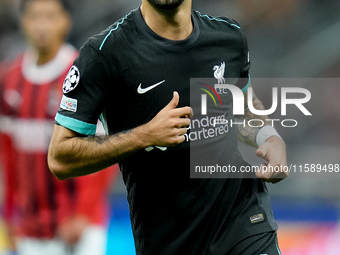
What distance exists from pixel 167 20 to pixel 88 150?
0.73m

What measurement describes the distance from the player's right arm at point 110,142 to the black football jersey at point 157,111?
7cm

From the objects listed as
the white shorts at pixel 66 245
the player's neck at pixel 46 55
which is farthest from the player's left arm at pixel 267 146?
the player's neck at pixel 46 55

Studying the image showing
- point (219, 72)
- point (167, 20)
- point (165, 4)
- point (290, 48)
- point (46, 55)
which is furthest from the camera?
point (290, 48)

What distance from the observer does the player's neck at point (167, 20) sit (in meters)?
3.13

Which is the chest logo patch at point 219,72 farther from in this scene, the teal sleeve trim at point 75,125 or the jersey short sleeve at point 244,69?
the teal sleeve trim at point 75,125

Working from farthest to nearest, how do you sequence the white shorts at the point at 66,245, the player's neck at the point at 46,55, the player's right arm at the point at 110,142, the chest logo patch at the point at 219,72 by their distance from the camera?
the player's neck at the point at 46,55 < the white shorts at the point at 66,245 < the chest logo patch at the point at 219,72 < the player's right arm at the point at 110,142

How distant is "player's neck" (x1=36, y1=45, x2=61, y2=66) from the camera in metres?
5.92

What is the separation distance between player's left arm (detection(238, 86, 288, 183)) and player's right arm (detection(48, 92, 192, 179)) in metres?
0.48

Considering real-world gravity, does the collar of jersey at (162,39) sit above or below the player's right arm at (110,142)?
above

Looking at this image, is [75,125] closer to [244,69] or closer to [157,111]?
[157,111]

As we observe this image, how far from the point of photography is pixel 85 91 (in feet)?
9.66

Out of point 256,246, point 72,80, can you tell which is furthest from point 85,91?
point 256,246

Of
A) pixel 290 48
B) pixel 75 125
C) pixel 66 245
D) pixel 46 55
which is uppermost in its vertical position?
pixel 290 48

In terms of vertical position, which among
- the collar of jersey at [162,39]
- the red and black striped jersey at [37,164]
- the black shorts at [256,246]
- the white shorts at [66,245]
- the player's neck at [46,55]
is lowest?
the white shorts at [66,245]
